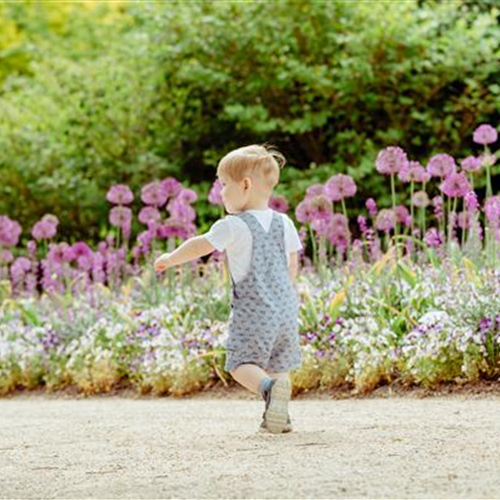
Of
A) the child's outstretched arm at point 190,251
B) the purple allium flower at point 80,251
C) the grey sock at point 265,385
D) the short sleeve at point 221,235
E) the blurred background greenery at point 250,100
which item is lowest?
the grey sock at point 265,385

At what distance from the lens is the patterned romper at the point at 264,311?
4.71 metres

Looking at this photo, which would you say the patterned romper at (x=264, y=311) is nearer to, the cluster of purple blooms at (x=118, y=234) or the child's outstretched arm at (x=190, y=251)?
the child's outstretched arm at (x=190, y=251)

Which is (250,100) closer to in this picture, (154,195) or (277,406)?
(154,195)

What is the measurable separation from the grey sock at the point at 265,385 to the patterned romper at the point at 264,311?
0.12 m

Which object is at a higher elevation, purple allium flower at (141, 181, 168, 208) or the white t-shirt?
purple allium flower at (141, 181, 168, 208)

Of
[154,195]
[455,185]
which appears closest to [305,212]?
[455,185]

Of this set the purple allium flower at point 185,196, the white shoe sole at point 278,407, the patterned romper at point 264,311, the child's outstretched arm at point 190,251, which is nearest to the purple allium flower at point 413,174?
the purple allium flower at point 185,196

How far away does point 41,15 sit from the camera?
17.9 m

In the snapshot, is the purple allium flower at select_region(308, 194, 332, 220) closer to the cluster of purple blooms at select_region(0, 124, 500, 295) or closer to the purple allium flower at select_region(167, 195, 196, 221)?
the cluster of purple blooms at select_region(0, 124, 500, 295)

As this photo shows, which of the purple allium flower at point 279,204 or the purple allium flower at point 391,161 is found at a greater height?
the purple allium flower at point 391,161

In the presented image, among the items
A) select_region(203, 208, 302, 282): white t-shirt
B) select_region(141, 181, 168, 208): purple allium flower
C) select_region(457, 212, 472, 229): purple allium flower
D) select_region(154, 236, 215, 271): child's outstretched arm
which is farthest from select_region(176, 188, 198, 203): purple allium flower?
select_region(154, 236, 215, 271): child's outstretched arm

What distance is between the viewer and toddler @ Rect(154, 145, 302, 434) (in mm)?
4703

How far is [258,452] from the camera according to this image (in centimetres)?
416

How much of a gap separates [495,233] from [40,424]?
276 cm
